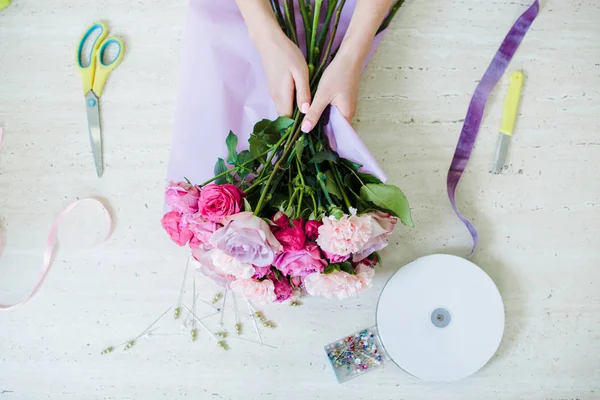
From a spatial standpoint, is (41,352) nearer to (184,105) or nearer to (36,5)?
(184,105)

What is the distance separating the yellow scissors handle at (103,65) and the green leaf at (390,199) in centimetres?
43

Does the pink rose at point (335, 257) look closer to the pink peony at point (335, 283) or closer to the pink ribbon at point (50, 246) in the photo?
the pink peony at point (335, 283)

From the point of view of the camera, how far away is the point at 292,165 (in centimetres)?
55

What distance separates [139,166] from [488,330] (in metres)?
0.53

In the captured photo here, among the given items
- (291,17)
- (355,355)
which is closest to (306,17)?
(291,17)

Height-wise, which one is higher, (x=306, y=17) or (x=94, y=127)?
(x=306, y=17)

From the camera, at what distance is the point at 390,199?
20.1 inches

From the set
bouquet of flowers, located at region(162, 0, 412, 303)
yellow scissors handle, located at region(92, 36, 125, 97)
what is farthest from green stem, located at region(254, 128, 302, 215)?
yellow scissors handle, located at region(92, 36, 125, 97)

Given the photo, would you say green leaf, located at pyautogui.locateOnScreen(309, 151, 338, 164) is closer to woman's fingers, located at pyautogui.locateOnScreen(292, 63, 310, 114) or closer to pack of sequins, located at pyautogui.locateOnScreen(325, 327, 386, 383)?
woman's fingers, located at pyautogui.locateOnScreen(292, 63, 310, 114)

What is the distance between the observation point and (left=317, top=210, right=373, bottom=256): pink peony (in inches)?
17.3

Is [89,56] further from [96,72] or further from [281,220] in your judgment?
[281,220]

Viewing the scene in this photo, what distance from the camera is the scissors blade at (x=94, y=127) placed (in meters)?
0.71

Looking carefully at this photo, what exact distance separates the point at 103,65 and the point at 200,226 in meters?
0.39

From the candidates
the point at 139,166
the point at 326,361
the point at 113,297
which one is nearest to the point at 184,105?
the point at 139,166
